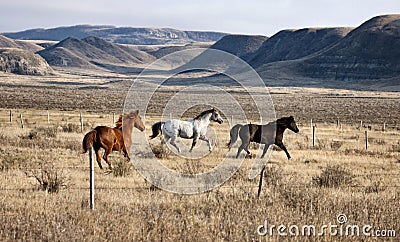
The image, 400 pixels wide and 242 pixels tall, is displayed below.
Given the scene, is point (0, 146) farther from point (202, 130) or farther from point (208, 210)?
point (208, 210)

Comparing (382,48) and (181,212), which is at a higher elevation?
(382,48)

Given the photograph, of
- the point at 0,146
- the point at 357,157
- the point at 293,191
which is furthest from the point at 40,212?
the point at 357,157

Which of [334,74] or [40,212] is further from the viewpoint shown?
[334,74]

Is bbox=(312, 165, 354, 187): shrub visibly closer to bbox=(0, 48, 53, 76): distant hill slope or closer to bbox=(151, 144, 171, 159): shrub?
bbox=(151, 144, 171, 159): shrub

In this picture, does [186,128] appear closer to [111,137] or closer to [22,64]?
[111,137]

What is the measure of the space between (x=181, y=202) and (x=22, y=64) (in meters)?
182

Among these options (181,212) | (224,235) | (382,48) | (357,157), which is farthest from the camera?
(382,48)

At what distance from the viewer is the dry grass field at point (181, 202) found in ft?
24.2

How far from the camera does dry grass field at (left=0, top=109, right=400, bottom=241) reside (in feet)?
24.2

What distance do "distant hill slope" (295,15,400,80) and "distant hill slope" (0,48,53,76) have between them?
284ft

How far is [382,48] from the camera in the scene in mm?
159125

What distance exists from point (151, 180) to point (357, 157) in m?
9.39

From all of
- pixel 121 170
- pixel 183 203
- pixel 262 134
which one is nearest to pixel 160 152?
pixel 262 134

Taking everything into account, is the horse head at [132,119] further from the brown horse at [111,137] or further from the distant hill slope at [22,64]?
the distant hill slope at [22,64]
